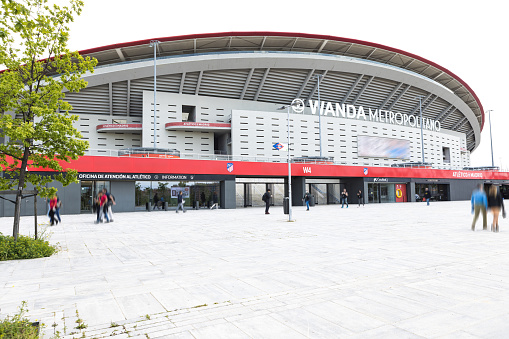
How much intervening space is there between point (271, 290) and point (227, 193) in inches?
1006

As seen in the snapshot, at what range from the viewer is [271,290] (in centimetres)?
495

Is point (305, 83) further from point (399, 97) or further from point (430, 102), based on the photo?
point (430, 102)

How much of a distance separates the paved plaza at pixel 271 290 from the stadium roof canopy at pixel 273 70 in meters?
32.8

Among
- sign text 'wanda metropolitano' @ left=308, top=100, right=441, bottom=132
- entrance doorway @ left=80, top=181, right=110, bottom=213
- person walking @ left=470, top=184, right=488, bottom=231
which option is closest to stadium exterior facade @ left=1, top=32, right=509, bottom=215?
sign text 'wanda metropolitano' @ left=308, top=100, right=441, bottom=132

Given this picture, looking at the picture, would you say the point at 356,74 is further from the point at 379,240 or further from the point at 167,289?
the point at 167,289

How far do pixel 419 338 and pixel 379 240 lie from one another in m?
6.90

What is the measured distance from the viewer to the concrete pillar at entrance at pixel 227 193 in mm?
30297

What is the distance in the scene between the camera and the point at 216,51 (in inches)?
1580

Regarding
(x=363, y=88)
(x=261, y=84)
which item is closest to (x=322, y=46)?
(x=261, y=84)

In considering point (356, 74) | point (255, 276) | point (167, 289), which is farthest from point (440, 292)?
point (356, 74)

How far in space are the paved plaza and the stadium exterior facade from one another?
21260mm

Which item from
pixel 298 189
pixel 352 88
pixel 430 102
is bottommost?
pixel 298 189

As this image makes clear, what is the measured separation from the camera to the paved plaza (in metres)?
3.58

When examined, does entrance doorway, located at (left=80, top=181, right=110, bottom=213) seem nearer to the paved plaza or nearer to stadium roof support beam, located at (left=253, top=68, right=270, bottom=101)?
the paved plaza
